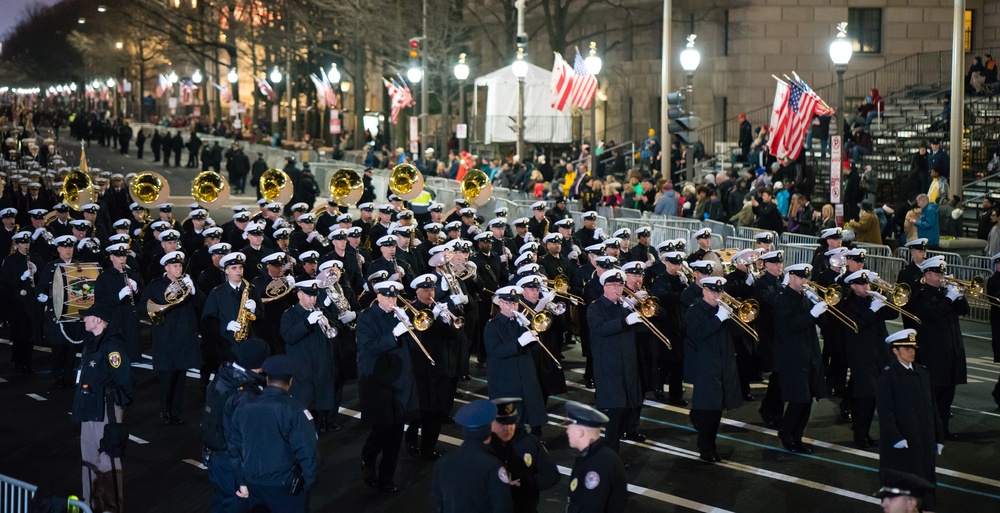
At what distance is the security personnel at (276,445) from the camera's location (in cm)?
878

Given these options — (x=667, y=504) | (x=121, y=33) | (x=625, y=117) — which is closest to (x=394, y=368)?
(x=667, y=504)

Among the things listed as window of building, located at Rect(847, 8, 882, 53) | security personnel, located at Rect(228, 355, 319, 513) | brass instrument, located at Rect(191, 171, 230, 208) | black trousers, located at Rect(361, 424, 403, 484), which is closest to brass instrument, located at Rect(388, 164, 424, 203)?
brass instrument, located at Rect(191, 171, 230, 208)

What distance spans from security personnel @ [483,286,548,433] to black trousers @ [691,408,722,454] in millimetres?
1579

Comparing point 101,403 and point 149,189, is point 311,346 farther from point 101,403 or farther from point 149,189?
point 149,189

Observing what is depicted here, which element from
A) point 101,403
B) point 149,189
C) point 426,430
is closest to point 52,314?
point 426,430

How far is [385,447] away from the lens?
11.8 meters

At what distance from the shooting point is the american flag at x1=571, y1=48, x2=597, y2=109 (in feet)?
108

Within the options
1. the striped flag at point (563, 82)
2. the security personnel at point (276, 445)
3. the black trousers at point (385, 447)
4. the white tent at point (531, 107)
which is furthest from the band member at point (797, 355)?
the white tent at point (531, 107)

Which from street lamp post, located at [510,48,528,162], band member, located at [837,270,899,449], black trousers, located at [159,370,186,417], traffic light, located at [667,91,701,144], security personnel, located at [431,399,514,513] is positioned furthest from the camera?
street lamp post, located at [510,48,528,162]

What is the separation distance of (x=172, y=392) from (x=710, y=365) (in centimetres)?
594

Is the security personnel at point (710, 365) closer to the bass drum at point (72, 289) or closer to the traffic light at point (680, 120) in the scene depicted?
the bass drum at point (72, 289)

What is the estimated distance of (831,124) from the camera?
37562 millimetres

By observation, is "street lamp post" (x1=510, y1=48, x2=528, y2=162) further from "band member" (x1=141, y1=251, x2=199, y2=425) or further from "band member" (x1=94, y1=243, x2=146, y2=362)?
"band member" (x1=141, y1=251, x2=199, y2=425)

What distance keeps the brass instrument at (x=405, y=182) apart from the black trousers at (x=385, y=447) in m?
14.9
